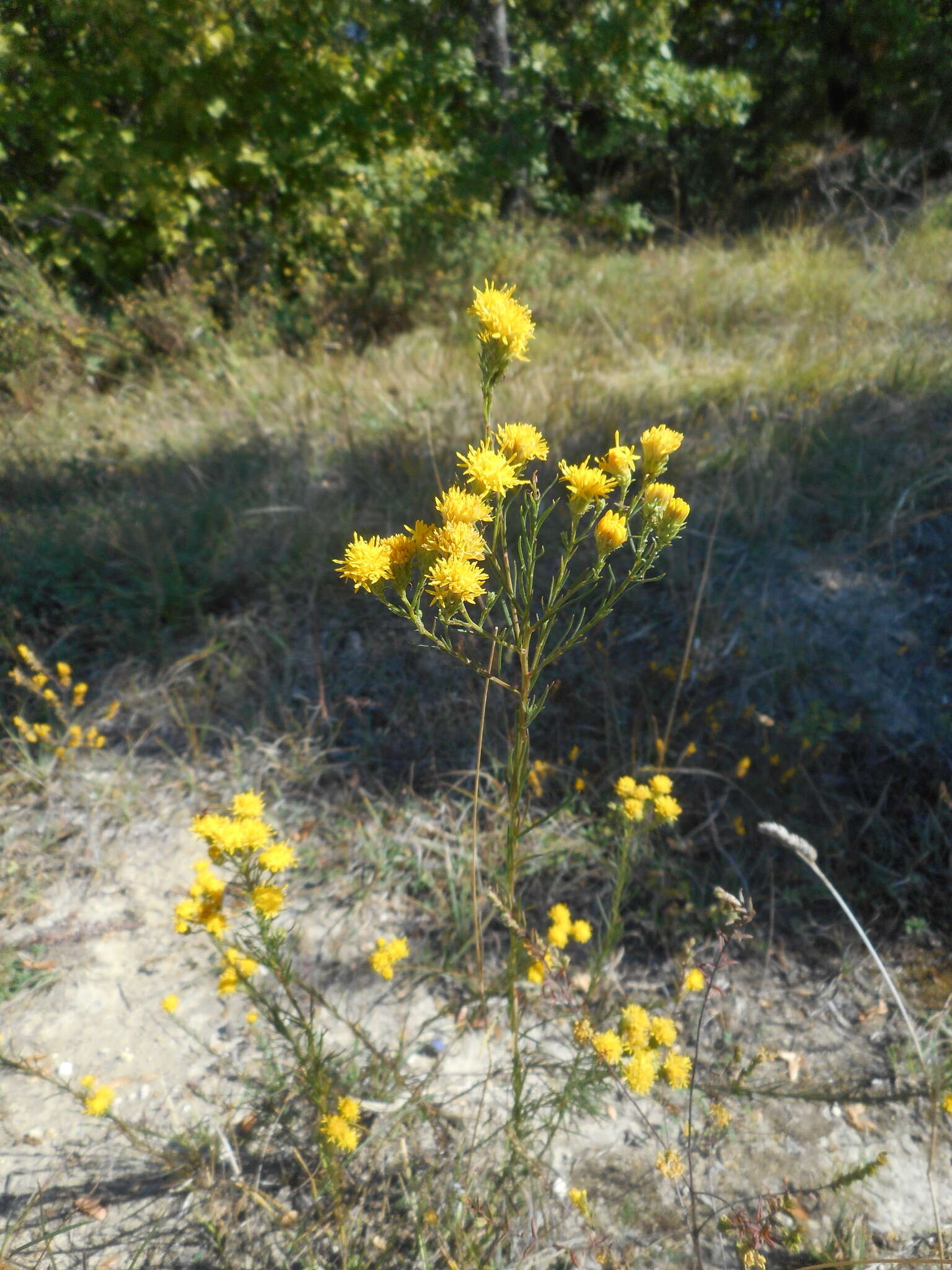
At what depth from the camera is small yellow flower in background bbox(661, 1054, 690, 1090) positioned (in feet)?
4.34

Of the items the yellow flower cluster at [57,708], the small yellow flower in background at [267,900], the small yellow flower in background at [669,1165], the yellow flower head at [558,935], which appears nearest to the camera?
the small yellow flower in background at [267,900]

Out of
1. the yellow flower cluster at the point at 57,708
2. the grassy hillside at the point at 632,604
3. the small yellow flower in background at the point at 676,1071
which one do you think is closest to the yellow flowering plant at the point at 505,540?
the small yellow flower in background at the point at 676,1071

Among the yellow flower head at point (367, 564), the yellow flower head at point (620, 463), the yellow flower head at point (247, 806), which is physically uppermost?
the yellow flower head at point (620, 463)

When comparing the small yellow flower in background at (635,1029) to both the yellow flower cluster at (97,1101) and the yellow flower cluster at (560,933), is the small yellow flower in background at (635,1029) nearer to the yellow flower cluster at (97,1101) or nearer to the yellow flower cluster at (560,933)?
the yellow flower cluster at (560,933)

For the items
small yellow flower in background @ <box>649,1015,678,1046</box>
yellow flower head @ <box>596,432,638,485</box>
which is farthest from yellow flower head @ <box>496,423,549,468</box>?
small yellow flower in background @ <box>649,1015,678,1046</box>

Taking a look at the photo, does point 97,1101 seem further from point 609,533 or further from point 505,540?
point 609,533

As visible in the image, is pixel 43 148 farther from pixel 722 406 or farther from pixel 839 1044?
pixel 839 1044

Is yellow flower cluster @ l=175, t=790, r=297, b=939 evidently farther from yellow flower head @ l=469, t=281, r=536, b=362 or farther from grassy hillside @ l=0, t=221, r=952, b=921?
grassy hillside @ l=0, t=221, r=952, b=921

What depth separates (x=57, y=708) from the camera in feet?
7.82

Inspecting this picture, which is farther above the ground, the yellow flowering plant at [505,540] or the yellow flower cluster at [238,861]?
the yellow flowering plant at [505,540]

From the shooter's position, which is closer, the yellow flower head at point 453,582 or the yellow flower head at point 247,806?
the yellow flower head at point 453,582

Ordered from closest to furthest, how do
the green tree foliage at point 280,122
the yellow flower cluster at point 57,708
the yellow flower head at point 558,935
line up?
the yellow flower head at point 558,935, the yellow flower cluster at point 57,708, the green tree foliage at point 280,122

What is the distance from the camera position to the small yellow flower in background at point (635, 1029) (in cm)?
→ 135

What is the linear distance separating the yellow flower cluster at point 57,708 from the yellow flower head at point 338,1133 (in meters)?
1.54
